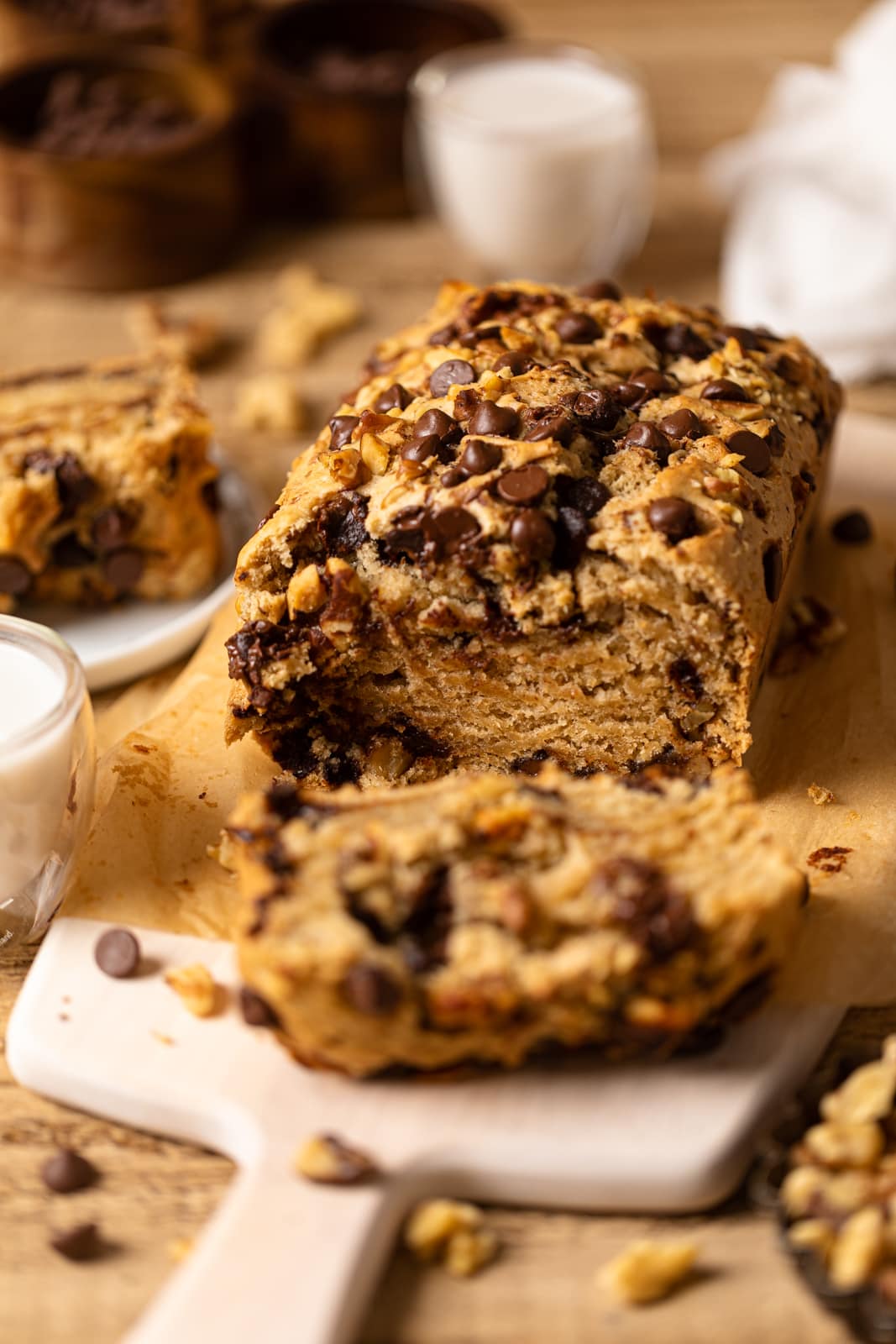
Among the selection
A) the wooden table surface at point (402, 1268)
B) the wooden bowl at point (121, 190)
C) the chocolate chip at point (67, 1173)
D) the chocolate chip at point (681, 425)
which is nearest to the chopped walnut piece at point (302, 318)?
the wooden bowl at point (121, 190)

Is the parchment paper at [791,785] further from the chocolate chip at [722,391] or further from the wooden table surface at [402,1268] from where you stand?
the chocolate chip at [722,391]

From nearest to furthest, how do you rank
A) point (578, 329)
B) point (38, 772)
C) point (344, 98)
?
point (38, 772)
point (578, 329)
point (344, 98)

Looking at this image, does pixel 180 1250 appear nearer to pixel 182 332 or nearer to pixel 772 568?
pixel 772 568

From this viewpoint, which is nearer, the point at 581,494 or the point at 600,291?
the point at 581,494

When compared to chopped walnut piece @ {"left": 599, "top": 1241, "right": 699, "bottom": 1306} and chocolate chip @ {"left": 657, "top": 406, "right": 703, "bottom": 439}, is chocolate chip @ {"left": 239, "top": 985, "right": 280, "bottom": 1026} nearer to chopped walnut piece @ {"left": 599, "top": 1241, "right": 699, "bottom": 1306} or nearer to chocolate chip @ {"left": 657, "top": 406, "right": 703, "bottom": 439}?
chopped walnut piece @ {"left": 599, "top": 1241, "right": 699, "bottom": 1306}

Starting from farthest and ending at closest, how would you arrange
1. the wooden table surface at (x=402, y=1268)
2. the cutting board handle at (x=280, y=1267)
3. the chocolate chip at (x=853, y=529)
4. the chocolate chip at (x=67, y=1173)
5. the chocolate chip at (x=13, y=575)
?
the chocolate chip at (x=853, y=529) < the chocolate chip at (x=13, y=575) < the chocolate chip at (x=67, y=1173) < the wooden table surface at (x=402, y=1268) < the cutting board handle at (x=280, y=1267)

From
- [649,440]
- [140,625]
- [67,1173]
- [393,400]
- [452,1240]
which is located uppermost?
[649,440]

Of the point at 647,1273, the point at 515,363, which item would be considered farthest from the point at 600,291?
the point at 647,1273

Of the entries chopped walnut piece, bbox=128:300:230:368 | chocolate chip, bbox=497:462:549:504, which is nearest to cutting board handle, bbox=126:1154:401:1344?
chocolate chip, bbox=497:462:549:504

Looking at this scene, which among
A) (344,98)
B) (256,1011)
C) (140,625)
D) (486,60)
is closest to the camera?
(256,1011)
